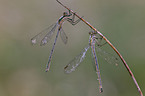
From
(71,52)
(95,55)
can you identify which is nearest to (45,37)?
(95,55)

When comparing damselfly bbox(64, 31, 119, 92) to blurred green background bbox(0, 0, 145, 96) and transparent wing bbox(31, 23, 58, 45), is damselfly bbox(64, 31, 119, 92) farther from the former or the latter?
blurred green background bbox(0, 0, 145, 96)

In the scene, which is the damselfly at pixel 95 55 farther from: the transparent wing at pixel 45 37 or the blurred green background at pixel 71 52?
the blurred green background at pixel 71 52

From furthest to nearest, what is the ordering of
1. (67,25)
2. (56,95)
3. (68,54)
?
(67,25)
(68,54)
(56,95)

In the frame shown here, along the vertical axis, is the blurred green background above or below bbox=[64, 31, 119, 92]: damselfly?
above

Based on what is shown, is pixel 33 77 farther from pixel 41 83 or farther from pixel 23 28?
pixel 23 28

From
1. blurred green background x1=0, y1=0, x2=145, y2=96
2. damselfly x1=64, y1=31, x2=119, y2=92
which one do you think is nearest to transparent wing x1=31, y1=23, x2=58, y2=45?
damselfly x1=64, y1=31, x2=119, y2=92

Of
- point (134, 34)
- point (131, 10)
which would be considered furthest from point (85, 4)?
point (134, 34)

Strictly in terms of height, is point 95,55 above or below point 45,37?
below

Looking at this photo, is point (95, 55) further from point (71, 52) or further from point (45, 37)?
point (71, 52)
